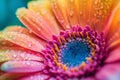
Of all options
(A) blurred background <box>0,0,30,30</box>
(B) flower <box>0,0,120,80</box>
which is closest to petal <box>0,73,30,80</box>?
(B) flower <box>0,0,120,80</box>

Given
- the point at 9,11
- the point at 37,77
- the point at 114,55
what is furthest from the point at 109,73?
the point at 9,11

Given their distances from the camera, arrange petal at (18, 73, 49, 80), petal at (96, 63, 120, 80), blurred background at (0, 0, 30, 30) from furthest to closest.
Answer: blurred background at (0, 0, 30, 30) → petal at (18, 73, 49, 80) → petal at (96, 63, 120, 80)

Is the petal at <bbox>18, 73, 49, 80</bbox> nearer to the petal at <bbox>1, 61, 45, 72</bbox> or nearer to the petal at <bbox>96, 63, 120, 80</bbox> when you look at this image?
the petal at <bbox>1, 61, 45, 72</bbox>

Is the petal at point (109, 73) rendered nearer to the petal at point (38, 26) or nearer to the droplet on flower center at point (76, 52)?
the droplet on flower center at point (76, 52)

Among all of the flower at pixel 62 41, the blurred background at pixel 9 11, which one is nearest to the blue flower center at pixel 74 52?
the flower at pixel 62 41

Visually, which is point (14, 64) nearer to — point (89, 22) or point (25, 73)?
point (25, 73)

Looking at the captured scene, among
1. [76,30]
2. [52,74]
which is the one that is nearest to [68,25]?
[76,30]
